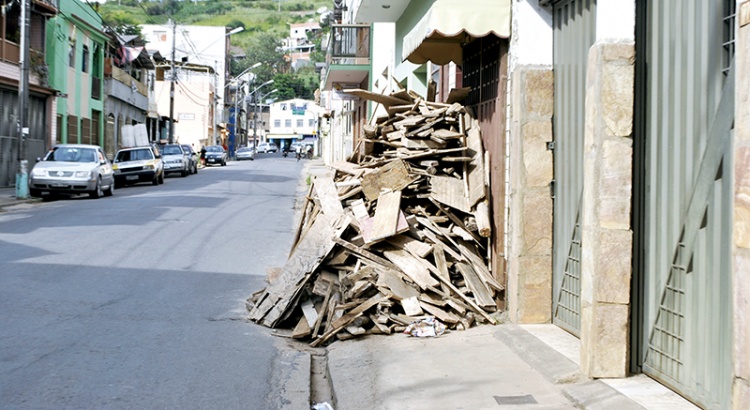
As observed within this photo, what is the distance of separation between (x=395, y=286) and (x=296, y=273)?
1248mm

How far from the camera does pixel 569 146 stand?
7.51 metres

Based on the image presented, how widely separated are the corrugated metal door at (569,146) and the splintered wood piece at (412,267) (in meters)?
1.28

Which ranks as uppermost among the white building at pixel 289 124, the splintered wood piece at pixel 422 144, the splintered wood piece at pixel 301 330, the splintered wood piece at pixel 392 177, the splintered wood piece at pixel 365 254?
the white building at pixel 289 124

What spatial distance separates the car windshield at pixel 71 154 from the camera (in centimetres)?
2569

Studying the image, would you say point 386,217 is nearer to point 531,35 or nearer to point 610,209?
point 531,35

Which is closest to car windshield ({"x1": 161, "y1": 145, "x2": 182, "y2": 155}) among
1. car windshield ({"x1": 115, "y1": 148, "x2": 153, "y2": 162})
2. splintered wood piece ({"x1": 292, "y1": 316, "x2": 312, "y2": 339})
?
car windshield ({"x1": 115, "y1": 148, "x2": 153, "y2": 162})

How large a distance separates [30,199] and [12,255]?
13258mm

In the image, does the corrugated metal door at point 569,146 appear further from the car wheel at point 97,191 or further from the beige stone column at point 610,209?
the car wheel at point 97,191

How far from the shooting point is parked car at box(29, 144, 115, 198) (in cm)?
2450

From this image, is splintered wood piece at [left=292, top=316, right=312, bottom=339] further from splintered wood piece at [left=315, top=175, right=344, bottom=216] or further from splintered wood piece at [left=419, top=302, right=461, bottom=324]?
splintered wood piece at [left=315, top=175, right=344, bottom=216]

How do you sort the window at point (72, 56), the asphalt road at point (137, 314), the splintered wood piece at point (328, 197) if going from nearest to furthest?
the asphalt road at point (137, 314) → the splintered wood piece at point (328, 197) → the window at point (72, 56)

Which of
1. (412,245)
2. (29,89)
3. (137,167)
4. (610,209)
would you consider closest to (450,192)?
(412,245)

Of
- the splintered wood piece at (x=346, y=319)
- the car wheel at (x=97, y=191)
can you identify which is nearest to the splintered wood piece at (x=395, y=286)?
the splintered wood piece at (x=346, y=319)

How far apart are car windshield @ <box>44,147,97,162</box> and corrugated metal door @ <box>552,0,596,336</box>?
20946 mm
